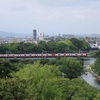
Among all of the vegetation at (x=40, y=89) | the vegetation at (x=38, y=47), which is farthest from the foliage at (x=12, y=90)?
the vegetation at (x=38, y=47)

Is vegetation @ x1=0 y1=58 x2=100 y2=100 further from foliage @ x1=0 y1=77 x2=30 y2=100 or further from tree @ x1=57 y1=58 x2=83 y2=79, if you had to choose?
tree @ x1=57 y1=58 x2=83 y2=79

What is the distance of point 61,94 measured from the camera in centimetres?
1171

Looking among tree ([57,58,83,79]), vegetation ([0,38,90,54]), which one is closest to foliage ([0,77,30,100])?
tree ([57,58,83,79])

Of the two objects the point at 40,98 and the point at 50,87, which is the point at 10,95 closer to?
the point at 40,98

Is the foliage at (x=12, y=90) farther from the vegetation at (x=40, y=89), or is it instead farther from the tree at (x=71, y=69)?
the tree at (x=71, y=69)

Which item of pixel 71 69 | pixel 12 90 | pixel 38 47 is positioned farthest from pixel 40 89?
pixel 38 47

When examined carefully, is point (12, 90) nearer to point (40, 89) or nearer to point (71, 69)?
point (40, 89)

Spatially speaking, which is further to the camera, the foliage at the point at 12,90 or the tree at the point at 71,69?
the tree at the point at 71,69

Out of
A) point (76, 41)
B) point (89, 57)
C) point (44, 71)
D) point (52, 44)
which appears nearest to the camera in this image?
point (44, 71)

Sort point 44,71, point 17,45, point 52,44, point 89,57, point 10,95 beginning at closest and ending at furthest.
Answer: point 10,95 → point 44,71 → point 89,57 → point 17,45 → point 52,44

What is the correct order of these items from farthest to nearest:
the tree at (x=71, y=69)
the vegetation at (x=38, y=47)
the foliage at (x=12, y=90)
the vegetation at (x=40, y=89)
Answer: the vegetation at (x=38, y=47) → the tree at (x=71, y=69) → the vegetation at (x=40, y=89) → the foliage at (x=12, y=90)

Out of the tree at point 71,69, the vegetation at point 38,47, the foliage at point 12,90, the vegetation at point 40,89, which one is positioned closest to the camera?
the foliage at point 12,90

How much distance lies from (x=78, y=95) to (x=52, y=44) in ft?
119

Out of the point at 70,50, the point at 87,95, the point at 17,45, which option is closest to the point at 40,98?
the point at 87,95
